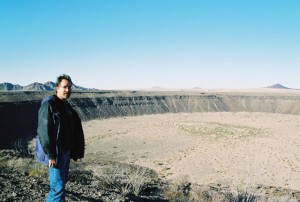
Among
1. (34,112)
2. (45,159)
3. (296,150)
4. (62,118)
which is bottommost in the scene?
(296,150)

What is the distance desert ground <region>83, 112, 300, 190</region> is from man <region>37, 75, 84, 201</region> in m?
13.9

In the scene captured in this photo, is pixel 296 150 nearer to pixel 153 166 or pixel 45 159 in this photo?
pixel 153 166

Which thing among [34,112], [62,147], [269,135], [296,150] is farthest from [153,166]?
[34,112]

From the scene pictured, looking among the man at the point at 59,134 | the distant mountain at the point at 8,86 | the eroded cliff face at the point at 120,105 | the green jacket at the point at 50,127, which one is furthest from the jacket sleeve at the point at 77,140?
the distant mountain at the point at 8,86

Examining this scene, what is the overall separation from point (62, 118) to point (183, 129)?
42.4 m

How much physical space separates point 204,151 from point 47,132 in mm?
28333

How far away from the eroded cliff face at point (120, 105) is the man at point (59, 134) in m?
28.5

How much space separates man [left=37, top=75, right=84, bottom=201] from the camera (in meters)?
3.81

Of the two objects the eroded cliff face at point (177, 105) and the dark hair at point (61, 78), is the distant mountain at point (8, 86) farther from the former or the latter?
the dark hair at point (61, 78)

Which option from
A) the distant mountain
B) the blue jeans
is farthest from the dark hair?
the distant mountain

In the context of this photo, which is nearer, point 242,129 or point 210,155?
point 210,155

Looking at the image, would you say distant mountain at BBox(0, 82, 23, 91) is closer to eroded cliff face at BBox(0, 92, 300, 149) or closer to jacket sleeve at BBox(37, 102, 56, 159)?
eroded cliff face at BBox(0, 92, 300, 149)

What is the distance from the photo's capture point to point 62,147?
4.06 m

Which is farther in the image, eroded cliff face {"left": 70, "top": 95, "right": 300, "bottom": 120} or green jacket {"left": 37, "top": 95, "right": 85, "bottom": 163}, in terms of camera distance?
eroded cliff face {"left": 70, "top": 95, "right": 300, "bottom": 120}
